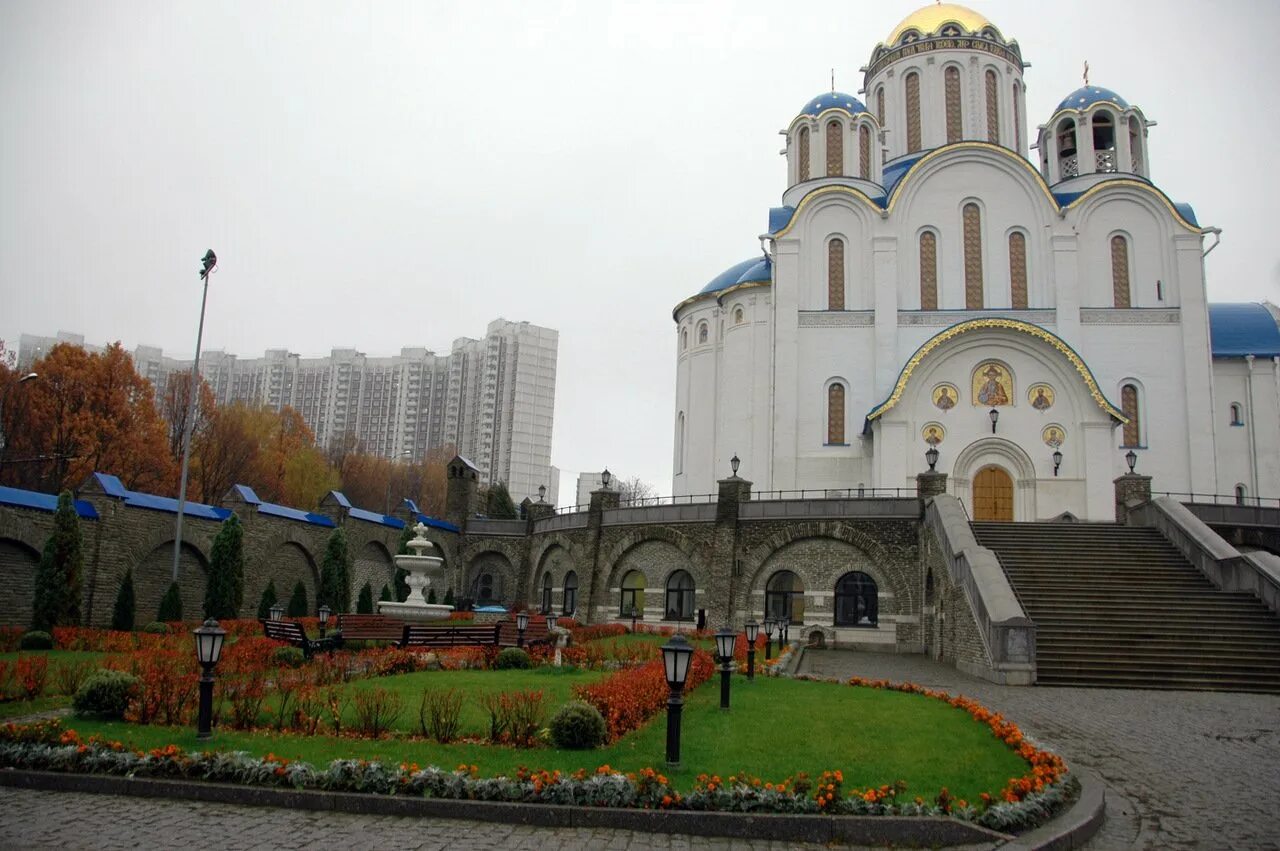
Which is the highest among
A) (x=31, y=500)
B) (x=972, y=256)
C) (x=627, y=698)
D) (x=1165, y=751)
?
(x=972, y=256)

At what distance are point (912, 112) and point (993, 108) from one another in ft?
10.3

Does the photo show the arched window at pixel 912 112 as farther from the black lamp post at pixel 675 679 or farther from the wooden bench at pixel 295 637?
the black lamp post at pixel 675 679

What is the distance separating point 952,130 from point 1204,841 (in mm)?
35931

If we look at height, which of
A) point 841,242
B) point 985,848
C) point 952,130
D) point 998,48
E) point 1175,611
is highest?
point 998,48

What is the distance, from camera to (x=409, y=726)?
10406mm

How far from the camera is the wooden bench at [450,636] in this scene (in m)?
18.2

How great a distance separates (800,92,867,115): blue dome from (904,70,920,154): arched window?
2.76 meters

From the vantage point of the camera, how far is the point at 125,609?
23.6 metres

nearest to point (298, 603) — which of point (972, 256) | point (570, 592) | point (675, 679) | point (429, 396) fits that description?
point (570, 592)

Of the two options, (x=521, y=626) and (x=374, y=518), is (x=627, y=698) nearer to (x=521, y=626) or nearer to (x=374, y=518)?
(x=521, y=626)

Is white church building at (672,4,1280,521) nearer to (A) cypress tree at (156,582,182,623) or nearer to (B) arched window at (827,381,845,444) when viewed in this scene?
(B) arched window at (827,381,845,444)

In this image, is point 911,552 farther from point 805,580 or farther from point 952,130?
point 952,130

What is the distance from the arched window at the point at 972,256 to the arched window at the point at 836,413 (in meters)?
5.28

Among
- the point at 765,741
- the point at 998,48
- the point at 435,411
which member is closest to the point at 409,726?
the point at 765,741
